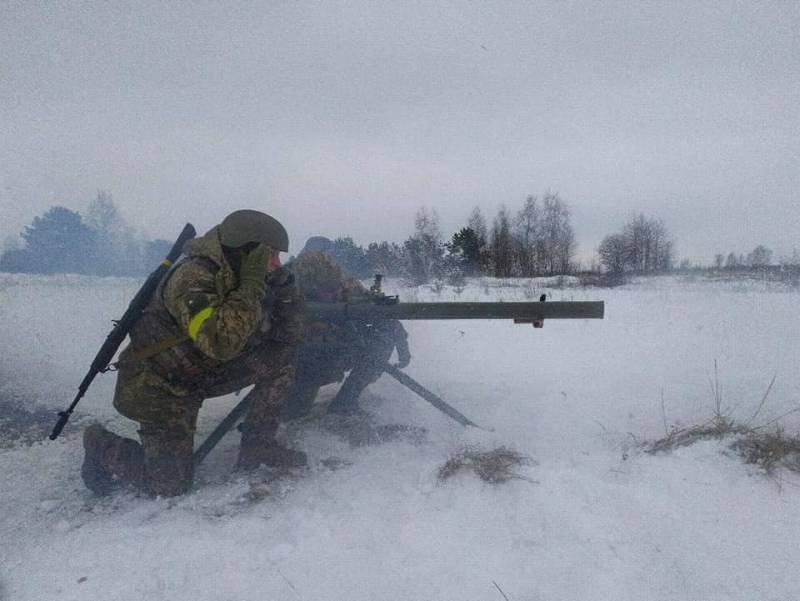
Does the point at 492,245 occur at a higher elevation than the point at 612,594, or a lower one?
higher

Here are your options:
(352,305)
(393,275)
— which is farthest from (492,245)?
(352,305)

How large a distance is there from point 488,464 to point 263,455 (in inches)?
63.3

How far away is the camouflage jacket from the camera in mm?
2740

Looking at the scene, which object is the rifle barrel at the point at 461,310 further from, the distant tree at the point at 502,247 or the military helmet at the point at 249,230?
the distant tree at the point at 502,247

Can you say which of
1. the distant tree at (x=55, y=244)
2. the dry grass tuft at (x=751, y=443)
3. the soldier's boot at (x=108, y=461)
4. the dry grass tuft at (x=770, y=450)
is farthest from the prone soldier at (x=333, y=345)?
the distant tree at (x=55, y=244)

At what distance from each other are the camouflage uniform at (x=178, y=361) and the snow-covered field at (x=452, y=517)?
25cm

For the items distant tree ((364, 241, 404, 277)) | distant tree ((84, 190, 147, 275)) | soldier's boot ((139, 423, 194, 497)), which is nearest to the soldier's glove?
soldier's boot ((139, 423, 194, 497))

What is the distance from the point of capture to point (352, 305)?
4.14 m

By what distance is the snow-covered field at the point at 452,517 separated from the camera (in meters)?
1.93

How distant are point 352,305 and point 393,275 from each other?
29.1 m

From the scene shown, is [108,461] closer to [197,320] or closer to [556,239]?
[197,320]

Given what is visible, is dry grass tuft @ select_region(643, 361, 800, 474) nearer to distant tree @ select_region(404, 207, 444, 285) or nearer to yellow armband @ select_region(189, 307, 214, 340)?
yellow armband @ select_region(189, 307, 214, 340)

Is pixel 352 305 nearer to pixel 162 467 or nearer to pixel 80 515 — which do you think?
pixel 162 467

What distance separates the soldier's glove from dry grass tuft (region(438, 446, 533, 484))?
5.34 ft
